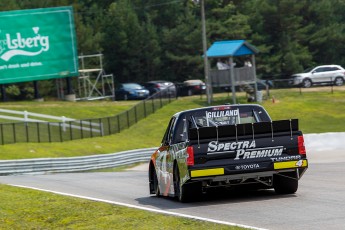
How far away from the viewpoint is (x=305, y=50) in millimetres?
96438

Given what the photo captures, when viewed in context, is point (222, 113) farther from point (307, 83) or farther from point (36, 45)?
point (307, 83)

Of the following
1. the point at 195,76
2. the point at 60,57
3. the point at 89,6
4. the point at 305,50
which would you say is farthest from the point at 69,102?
the point at 89,6

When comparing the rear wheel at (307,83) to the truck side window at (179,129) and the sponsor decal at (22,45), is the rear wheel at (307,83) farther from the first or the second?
the truck side window at (179,129)

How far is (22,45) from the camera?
69.4 m

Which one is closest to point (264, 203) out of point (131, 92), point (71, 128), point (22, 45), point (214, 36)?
point (71, 128)

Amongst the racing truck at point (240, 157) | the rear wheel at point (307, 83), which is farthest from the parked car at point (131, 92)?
the racing truck at point (240, 157)

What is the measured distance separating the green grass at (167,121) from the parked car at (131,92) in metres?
5.66

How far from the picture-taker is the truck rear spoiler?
15.0 metres

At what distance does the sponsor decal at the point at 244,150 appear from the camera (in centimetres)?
1499

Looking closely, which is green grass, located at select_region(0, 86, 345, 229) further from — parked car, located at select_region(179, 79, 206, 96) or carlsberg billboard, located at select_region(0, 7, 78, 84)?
parked car, located at select_region(179, 79, 206, 96)

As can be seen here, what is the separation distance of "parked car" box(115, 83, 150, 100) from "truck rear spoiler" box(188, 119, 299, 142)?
6085 cm

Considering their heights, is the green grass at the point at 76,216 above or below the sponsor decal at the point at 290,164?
below

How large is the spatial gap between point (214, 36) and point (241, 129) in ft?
267

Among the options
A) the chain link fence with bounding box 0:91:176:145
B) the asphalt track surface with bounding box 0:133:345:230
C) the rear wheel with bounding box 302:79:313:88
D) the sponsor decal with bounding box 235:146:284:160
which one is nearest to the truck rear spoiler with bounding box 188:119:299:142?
the sponsor decal with bounding box 235:146:284:160
